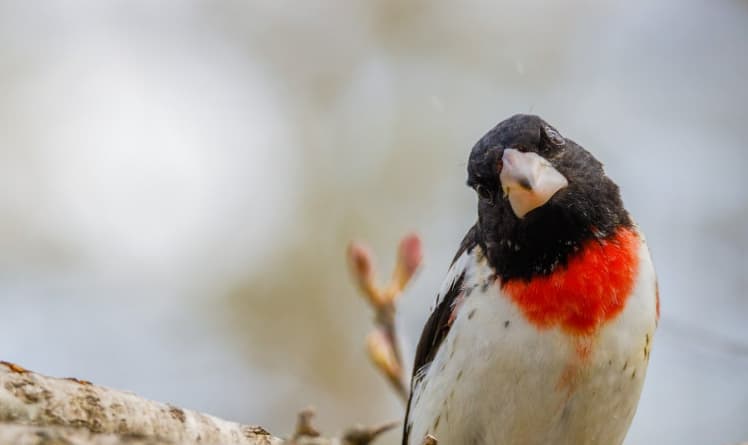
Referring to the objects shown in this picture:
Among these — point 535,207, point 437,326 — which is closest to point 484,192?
point 535,207

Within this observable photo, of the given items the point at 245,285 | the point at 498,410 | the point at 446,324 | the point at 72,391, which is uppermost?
the point at 245,285

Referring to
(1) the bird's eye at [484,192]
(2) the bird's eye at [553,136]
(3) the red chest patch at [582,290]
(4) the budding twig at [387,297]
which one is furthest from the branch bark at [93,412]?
(2) the bird's eye at [553,136]

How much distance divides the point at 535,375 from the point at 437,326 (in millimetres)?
668

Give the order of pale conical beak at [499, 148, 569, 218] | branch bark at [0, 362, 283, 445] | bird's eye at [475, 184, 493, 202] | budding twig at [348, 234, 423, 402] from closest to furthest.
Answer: branch bark at [0, 362, 283, 445] < pale conical beak at [499, 148, 569, 218] < bird's eye at [475, 184, 493, 202] < budding twig at [348, 234, 423, 402]

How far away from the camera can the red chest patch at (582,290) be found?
156 inches

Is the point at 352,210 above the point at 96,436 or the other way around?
above

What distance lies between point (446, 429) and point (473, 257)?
0.71 m

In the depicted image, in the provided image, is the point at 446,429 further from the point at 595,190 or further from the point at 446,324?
the point at 595,190

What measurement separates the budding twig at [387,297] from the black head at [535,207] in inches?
23.5

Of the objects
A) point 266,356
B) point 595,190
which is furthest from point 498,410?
point 266,356

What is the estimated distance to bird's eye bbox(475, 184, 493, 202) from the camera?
162 inches

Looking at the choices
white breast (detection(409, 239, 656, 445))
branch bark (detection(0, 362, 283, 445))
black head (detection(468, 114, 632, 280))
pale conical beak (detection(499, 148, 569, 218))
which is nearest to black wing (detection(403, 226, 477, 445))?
white breast (detection(409, 239, 656, 445))

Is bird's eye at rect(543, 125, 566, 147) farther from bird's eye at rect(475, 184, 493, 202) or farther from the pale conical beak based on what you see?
bird's eye at rect(475, 184, 493, 202)

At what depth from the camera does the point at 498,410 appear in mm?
4105
